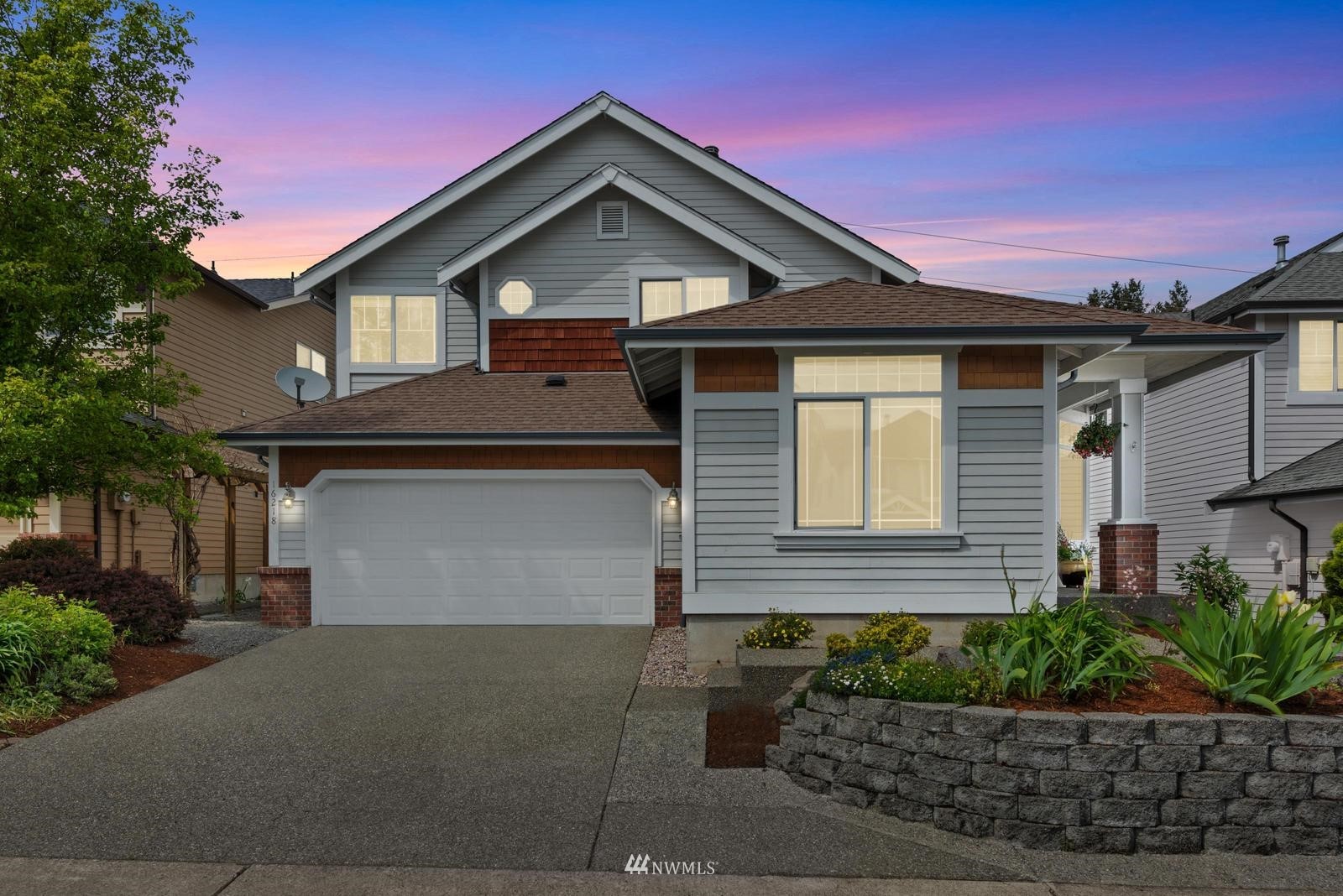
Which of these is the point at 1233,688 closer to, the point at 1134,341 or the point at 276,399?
the point at 1134,341

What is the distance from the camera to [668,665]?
12148 mm

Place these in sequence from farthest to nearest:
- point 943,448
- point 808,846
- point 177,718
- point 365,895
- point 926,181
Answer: point 926,181 < point 943,448 < point 177,718 < point 808,846 < point 365,895

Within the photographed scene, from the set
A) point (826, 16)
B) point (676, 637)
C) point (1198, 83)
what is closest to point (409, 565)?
point (676, 637)

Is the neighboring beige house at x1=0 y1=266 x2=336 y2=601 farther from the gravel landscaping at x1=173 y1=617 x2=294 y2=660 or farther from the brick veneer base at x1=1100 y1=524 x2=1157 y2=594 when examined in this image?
Result: the brick veneer base at x1=1100 y1=524 x2=1157 y2=594

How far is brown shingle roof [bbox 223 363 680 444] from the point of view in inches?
599

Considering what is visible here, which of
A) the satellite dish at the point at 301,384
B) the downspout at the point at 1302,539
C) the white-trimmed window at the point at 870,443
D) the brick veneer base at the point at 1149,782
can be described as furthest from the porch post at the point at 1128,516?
the satellite dish at the point at 301,384

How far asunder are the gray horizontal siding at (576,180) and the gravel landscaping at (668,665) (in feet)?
23.4

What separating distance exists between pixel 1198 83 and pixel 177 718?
52.8 ft

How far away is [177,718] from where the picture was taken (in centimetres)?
981

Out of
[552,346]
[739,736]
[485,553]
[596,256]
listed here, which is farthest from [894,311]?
[552,346]

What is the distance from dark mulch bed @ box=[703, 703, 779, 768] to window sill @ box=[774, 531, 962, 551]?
243 cm

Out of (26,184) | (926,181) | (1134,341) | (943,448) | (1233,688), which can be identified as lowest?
(1233,688)

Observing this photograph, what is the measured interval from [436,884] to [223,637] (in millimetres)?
9595

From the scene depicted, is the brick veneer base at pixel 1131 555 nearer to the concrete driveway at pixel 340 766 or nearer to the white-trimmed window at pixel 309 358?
the concrete driveway at pixel 340 766
